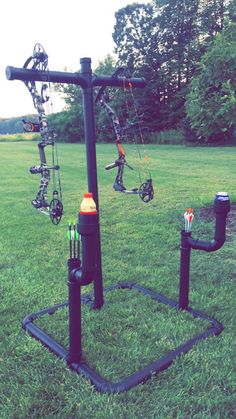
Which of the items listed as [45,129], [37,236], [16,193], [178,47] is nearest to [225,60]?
[45,129]

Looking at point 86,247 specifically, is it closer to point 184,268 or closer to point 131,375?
point 131,375

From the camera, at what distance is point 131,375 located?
254 centimetres

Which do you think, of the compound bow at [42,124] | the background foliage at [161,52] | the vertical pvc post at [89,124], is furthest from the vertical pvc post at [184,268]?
the background foliage at [161,52]

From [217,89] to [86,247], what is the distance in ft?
14.1

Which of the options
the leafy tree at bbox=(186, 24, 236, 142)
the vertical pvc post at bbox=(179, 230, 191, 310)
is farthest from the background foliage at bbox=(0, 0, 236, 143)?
the vertical pvc post at bbox=(179, 230, 191, 310)

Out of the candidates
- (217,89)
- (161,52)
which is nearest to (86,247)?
(217,89)

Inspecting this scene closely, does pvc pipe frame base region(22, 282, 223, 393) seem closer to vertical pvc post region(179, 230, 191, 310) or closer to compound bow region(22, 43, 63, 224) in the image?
vertical pvc post region(179, 230, 191, 310)

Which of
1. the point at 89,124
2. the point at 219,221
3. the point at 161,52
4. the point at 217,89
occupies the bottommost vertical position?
the point at 219,221

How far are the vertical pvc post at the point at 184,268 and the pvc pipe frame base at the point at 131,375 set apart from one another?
0.08m

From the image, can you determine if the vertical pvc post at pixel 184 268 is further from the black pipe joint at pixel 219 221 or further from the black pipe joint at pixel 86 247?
the black pipe joint at pixel 86 247

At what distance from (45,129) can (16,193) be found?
7.70m

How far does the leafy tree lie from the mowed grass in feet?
5.57

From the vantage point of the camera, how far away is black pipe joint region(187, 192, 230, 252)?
Answer: 2.87 meters

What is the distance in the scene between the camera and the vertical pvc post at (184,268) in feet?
10.8
